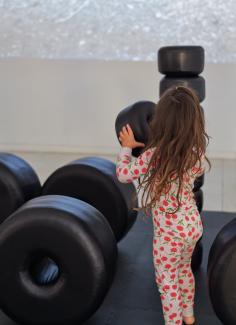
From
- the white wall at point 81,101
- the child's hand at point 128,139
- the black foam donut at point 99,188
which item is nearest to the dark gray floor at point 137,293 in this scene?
the black foam donut at point 99,188

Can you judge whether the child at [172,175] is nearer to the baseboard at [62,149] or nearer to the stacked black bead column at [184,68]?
the stacked black bead column at [184,68]

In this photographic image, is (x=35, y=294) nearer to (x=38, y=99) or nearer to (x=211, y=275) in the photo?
(x=211, y=275)

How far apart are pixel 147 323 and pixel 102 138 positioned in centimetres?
312

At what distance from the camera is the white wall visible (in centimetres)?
497

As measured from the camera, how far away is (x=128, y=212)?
9.42 feet

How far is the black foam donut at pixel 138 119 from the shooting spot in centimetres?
225

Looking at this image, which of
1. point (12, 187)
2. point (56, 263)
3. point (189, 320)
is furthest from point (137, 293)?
point (12, 187)

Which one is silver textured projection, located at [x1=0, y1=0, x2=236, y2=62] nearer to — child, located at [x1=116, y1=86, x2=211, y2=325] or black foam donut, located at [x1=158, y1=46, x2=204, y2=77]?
black foam donut, located at [x1=158, y1=46, x2=204, y2=77]

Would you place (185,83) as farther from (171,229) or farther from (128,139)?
(171,229)

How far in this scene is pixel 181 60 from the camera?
2637 mm

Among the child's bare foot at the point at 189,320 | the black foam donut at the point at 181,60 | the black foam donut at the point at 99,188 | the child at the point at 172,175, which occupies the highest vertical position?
the black foam donut at the point at 181,60

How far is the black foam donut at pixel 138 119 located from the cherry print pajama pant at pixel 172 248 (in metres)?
0.36

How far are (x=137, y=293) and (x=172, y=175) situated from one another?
77 cm

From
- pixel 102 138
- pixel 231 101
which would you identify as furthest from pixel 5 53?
pixel 231 101
